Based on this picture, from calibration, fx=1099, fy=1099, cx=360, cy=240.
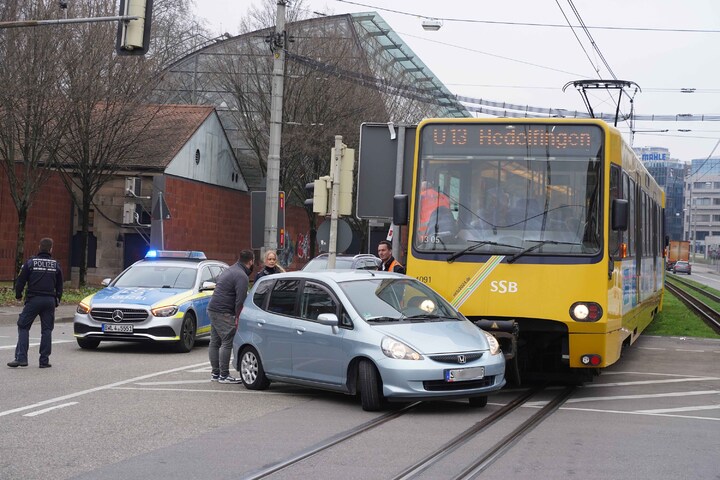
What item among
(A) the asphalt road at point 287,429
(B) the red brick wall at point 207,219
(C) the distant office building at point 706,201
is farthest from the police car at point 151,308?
(C) the distant office building at point 706,201

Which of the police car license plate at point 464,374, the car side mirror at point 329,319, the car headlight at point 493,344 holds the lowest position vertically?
the police car license plate at point 464,374

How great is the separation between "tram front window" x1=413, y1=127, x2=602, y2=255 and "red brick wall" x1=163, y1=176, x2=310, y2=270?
2227 cm

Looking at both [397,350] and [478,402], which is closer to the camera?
[397,350]

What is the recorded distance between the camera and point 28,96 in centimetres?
2738

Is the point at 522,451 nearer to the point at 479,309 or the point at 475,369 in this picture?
the point at 475,369

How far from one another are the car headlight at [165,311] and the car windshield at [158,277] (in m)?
1.08

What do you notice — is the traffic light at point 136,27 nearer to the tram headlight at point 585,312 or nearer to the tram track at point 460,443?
the tram track at point 460,443

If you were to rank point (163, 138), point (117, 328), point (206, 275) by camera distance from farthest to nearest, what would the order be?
point (163, 138), point (206, 275), point (117, 328)

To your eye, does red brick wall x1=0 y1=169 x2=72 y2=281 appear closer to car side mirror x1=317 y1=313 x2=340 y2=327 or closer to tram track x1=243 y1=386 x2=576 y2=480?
car side mirror x1=317 y1=313 x2=340 y2=327

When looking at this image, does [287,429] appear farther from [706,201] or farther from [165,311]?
[706,201]

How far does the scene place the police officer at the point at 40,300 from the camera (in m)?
14.6

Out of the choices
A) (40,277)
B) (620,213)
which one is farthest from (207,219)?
(620,213)

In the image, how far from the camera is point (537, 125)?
12820 millimetres

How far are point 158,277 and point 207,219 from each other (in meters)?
23.7
